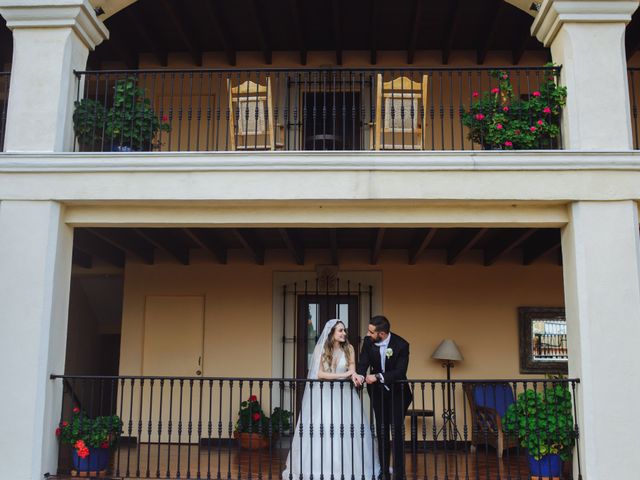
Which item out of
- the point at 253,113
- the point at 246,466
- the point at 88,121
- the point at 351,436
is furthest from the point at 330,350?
the point at 88,121

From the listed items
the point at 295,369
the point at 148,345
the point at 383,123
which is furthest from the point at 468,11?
the point at 148,345

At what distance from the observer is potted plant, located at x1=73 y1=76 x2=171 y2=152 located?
708 cm

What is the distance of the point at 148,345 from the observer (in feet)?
32.4

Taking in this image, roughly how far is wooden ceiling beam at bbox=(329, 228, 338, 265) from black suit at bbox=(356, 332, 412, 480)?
6.56ft

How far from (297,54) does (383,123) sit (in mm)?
2927

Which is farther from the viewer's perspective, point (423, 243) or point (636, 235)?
point (423, 243)

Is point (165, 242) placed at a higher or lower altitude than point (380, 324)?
higher

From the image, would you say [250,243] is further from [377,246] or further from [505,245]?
[505,245]

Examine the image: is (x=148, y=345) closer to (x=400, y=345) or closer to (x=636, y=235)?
(x=400, y=345)

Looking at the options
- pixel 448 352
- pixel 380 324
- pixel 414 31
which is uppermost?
pixel 414 31

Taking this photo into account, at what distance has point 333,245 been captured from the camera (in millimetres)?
8852

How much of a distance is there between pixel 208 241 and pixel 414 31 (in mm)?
3900

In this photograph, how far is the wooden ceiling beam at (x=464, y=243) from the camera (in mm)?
8109

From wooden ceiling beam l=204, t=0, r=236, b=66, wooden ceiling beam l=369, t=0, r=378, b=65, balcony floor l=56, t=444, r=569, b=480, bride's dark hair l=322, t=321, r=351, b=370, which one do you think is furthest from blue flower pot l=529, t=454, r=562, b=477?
wooden ceiling beam l=204, t=0, r=236, b=66
